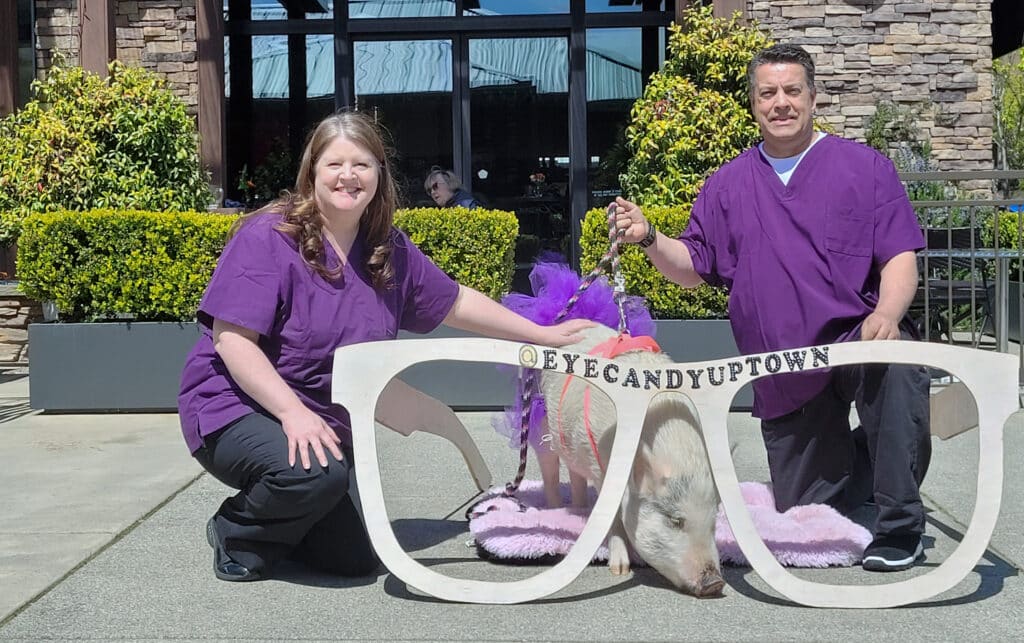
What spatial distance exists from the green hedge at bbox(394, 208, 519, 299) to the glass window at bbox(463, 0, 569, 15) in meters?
4.59

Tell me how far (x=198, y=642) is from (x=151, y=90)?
605 cm

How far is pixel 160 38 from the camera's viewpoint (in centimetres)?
924

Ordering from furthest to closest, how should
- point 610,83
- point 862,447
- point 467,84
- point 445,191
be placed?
point 610,83, point 467,84, point 445,191, point 862,447

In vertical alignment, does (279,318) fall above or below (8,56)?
below

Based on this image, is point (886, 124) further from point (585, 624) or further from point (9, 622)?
point (9, 622)

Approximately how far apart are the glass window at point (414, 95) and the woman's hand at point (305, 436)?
7735 mm

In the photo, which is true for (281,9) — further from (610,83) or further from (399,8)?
(610,83)

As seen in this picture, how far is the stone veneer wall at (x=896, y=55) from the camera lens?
8.86 metres

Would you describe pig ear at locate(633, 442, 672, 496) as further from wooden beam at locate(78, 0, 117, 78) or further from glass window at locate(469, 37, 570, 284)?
glass window at locate(469, 37, 570, 284)

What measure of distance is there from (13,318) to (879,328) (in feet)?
23.6

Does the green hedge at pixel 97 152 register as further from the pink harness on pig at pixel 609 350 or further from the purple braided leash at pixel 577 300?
the pink harness on pig at pixel 609 350

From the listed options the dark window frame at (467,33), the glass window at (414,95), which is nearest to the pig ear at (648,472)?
the dark window frame at (467,33)

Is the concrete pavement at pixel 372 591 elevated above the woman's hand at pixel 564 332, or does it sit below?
below

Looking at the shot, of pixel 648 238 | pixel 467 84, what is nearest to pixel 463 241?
pixel 648 238
